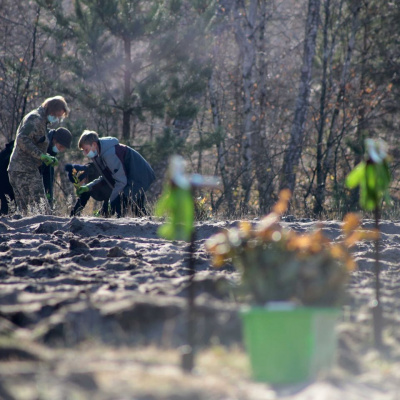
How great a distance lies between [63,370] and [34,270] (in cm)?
299

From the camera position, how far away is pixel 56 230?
8.41 metres

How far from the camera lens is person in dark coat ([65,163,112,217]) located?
1046cm

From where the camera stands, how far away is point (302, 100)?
15.5 metres

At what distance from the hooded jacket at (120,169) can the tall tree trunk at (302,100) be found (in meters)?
5.00

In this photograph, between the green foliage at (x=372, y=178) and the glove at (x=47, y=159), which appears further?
the glove at (x=47, y=159)

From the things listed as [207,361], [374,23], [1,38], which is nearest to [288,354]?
[207,361]

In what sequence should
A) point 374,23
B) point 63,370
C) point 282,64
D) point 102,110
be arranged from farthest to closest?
1. point 282,64
2. point 374,23
3. point 102,110
4. point 63,370

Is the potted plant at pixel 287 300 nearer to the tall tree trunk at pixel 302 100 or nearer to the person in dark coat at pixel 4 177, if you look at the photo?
the person in dark coat at pixel 4 177

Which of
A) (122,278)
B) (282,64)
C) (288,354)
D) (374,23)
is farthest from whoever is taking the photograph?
(282,64)

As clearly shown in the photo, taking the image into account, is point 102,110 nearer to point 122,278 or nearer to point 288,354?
point 122,278

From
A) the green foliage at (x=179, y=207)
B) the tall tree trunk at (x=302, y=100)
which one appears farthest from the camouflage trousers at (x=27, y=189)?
the green foliage at (x=179, y=207)

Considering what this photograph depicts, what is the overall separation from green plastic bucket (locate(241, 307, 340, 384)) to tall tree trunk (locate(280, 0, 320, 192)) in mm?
11474

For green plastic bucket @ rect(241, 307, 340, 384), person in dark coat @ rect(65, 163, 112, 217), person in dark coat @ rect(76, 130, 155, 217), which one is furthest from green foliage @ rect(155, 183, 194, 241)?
person in dark coat @ rect(65, 163, 112, 217)

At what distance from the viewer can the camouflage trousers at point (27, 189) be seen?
33.0 ft
